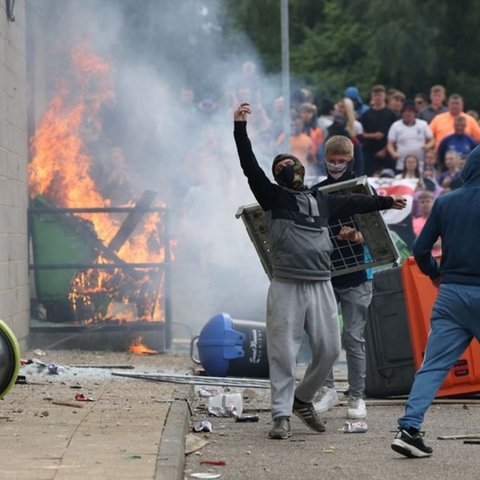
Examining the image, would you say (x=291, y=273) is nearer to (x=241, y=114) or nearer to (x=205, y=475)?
(x=241, y=114)

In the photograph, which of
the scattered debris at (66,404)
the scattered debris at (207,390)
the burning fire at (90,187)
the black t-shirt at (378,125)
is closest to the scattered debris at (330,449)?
the scattered debris at (66,404)

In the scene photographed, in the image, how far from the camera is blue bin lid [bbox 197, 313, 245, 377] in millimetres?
11383

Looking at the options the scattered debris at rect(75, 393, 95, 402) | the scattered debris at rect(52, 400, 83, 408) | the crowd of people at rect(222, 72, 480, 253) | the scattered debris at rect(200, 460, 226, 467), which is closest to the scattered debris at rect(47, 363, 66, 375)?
the scattered debris at rect(75, 393, 95, 402)

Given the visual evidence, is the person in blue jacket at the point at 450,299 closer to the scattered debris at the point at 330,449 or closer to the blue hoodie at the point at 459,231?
the blue hoodie at the point at 459,231

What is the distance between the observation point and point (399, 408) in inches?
394

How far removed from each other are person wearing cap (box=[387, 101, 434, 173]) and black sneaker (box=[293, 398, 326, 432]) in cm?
958

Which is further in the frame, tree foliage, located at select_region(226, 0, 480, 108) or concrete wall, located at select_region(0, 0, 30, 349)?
tree foliage, located at select_region(226, 0, 480, 108)

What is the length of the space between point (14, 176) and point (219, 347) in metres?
2.72

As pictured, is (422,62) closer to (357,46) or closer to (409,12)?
(409,12)

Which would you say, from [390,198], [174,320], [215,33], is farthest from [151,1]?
[390,198]

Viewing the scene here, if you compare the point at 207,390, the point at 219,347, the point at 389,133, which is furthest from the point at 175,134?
the point at 207,390

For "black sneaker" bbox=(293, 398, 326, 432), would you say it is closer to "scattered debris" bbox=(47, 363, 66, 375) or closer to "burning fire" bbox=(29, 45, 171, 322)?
"scattered debris" bbox=(47, 363, 66, 375)

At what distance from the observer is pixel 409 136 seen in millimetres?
18078

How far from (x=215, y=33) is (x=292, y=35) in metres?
13.1
